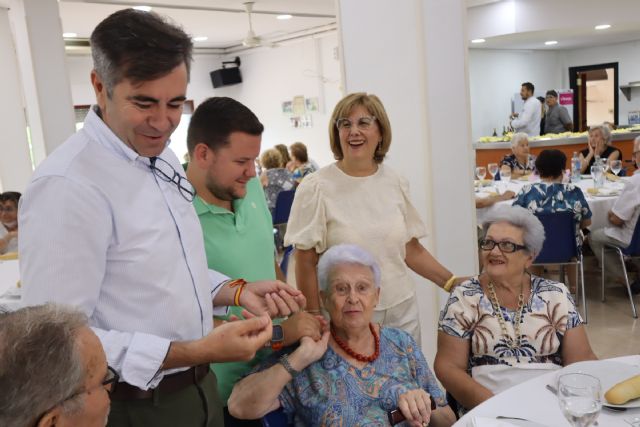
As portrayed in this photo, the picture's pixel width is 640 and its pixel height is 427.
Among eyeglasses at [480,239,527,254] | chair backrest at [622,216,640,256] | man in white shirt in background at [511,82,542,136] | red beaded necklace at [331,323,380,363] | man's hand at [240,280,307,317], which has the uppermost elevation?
man in white shirt in background at [511,82,542,136]

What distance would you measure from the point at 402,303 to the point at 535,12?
865cm

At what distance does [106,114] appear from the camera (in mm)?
A: 1337

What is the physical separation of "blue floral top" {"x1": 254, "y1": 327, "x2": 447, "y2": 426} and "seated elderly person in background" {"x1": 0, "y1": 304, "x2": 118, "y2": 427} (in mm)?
944

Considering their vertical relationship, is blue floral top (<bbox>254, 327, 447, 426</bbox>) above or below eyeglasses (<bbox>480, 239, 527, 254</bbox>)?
below

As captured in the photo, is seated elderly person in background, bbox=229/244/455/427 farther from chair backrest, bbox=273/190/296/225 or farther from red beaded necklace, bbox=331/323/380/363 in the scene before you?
chair backrest, bbox=273/190/296/225

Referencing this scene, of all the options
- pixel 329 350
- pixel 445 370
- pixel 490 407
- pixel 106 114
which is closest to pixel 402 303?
pixel 445 370

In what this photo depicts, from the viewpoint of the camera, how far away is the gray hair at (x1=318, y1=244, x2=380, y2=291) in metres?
2.21

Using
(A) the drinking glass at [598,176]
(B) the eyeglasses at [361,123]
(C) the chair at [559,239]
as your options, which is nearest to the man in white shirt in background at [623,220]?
(C) the chair at [559,239]

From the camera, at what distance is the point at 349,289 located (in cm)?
216

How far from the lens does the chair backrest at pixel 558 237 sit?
178 inches

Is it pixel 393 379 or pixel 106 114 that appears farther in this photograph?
pixel 393 379

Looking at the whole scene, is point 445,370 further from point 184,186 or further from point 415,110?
point 415,110

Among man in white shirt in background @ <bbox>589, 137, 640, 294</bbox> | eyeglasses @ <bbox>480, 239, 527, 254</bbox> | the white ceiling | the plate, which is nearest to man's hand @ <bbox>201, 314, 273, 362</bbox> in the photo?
the plate

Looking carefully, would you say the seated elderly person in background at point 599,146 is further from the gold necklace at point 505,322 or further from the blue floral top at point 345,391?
the blue floral top at point 345,391
